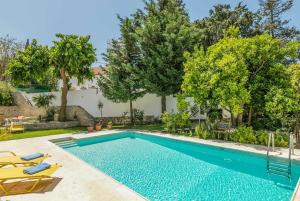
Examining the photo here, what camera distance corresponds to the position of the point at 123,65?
70.1 feet

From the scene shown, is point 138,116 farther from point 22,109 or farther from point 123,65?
point 22,109

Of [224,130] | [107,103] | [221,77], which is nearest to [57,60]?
[107,103]

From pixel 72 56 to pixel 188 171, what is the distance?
50.5 ft

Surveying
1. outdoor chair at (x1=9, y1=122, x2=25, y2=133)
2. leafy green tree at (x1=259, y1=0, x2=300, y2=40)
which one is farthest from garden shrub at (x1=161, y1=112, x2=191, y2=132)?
leafy green tree at (x1=259, y1=0, x2=300, y2=40)

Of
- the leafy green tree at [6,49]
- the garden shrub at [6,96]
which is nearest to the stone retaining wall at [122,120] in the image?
the garden shrub at [6,96]

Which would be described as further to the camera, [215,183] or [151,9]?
[151,9]

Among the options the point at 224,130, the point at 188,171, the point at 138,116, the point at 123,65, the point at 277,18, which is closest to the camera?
the point at 188,171

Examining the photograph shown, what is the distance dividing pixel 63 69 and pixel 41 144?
9.94 metres

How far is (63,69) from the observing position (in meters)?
20.9

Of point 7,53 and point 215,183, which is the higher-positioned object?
point 7,53

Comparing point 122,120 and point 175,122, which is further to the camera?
point 122,120

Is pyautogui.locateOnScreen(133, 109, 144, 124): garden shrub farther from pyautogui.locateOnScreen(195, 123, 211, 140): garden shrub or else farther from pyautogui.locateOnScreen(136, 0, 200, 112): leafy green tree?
pyautogui.locateOnScreen(195, 123, 211, 140): garden shrub

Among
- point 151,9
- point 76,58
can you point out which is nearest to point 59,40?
point 76,58

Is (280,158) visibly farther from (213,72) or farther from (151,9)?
(151,9)
